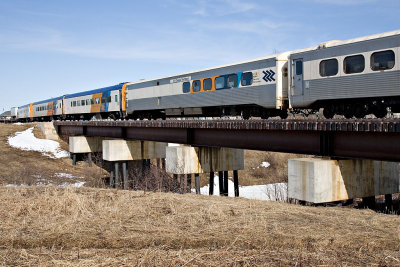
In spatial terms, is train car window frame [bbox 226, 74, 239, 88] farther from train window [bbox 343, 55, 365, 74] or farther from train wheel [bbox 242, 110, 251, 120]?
train window [bbox 343, 55, 365, 74]

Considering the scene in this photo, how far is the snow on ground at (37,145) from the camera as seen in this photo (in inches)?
1635

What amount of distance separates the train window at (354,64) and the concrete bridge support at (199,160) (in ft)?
28.2

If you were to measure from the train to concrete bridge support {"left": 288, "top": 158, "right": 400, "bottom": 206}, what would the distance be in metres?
2.49

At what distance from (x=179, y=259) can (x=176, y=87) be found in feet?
66.7

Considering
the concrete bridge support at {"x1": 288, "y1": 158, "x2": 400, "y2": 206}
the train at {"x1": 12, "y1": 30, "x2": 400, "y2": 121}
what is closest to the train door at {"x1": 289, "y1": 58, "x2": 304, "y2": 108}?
the train at {"x1": 12, "y1": 30, "x2": 400, "y2": 121}

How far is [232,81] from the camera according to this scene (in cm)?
2209

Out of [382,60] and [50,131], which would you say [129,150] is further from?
[50,131]

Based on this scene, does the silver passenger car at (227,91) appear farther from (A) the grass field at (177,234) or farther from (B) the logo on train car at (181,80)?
(A) the grass field at (177,234)

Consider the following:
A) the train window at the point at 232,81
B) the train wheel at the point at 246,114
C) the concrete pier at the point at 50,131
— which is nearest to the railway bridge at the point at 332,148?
the train wheel at the point at 246,114

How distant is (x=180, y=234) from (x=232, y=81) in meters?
13.9

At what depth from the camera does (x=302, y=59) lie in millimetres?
18031

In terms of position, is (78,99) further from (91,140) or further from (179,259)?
(179,259)

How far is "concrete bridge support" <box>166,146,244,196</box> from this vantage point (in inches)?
850

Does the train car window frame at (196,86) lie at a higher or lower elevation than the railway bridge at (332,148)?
higher
